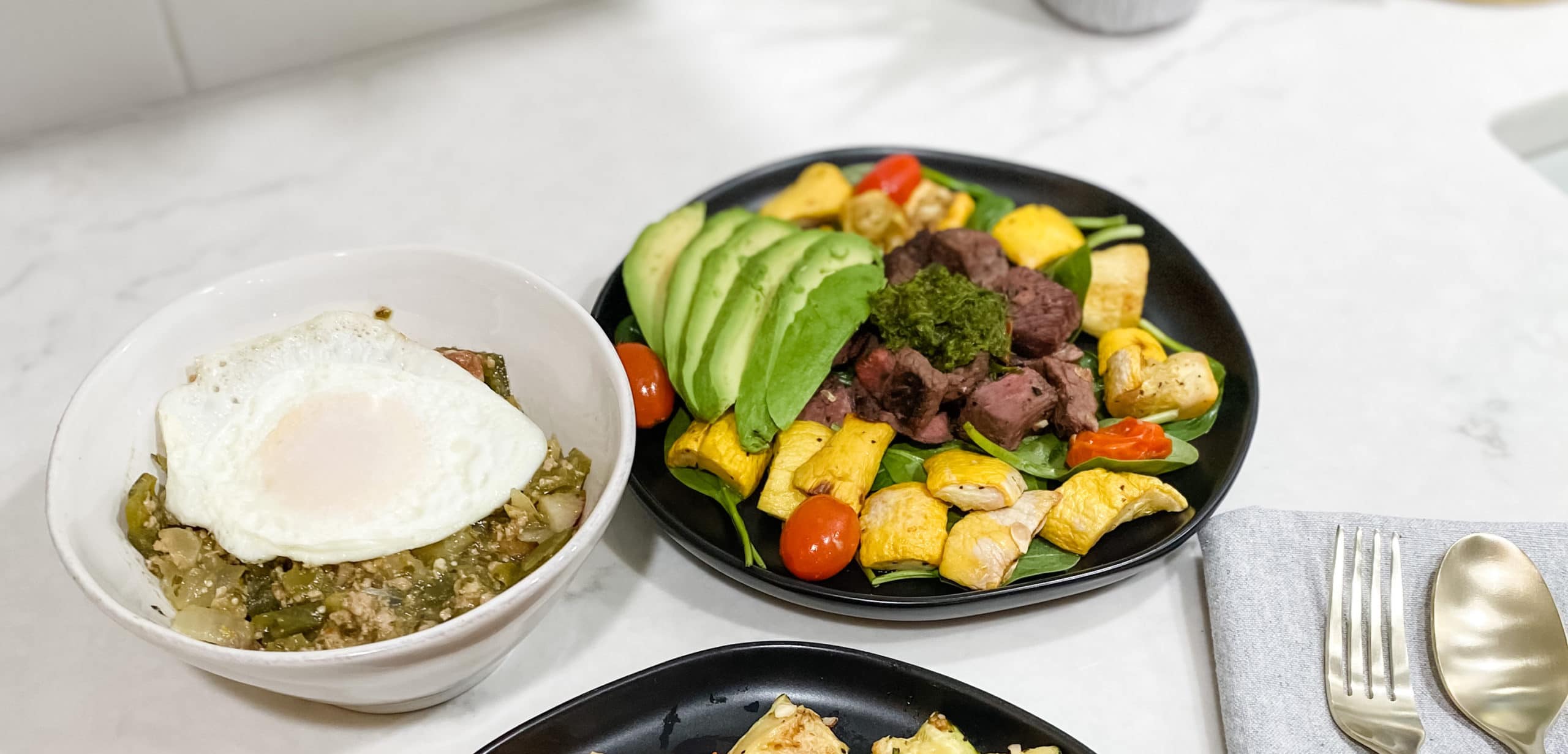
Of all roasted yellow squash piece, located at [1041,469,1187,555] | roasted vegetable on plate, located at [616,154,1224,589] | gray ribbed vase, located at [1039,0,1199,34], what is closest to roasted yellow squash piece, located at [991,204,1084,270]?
roasted vegetable on plate, located at [616,154,1224,589]

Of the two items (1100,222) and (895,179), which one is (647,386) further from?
(1100,222)

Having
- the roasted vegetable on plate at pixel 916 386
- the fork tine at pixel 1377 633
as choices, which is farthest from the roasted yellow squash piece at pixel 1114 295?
the fork tine at pixel 1377 633

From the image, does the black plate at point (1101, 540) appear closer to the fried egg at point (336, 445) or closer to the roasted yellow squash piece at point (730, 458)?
the roasted yellow squash piece at point (730, 458)

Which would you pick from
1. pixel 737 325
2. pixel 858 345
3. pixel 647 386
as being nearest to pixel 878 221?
pixel 858 345

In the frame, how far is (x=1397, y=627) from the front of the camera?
6.63ft

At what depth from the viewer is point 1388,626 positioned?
6.70 feet

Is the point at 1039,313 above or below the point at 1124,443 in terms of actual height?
above

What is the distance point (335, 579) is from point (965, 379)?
1.27 metres

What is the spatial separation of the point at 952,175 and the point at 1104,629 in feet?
4.35

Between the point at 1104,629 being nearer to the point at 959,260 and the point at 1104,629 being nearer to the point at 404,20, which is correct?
the point at 959,260

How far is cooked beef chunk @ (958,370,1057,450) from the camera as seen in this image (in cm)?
227

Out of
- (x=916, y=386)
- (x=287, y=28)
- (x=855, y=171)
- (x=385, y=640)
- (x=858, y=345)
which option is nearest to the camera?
(x=385, y=640)

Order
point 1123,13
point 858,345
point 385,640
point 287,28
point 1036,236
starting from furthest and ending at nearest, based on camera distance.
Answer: point 1123,13 → point 287,28 → point 1036,236 → point 858,345 → point 385,640

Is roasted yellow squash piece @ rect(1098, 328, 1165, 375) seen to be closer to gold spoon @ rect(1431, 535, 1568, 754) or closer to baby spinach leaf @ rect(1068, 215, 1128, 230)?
baby spinach leaf @ rect(1068, 215, 1128, 230)
